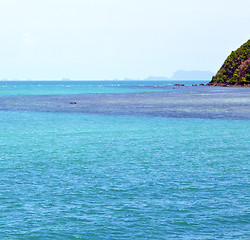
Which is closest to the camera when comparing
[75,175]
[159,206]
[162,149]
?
[159,206]

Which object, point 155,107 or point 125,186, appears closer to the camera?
point 125,186

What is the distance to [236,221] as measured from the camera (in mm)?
A: 18328

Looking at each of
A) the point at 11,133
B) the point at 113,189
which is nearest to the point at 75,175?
the point at 113,189

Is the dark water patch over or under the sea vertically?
over

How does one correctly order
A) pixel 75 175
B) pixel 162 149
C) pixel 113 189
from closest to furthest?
pixel 113 189, pixel 75 175, pixel 162 149

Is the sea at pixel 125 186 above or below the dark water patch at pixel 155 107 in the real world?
below

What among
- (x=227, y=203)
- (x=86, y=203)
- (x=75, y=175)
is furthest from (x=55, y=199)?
(x=227, y=203)

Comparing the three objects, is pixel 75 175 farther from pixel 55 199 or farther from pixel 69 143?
pixel 69 143

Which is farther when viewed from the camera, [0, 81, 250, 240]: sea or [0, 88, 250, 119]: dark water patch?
[0, 88, 250, 119]: dark water patch

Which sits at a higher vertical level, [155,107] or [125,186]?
[155,107]

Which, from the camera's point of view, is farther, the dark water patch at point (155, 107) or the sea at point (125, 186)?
the dark water patch at point (155, 107)

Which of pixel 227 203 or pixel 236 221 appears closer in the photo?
pixel 236 221

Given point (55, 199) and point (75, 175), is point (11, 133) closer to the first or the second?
point (75, 175)

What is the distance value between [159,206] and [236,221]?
3.72m
